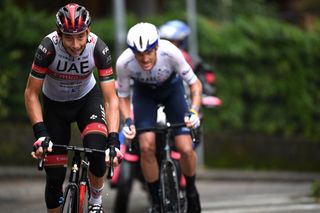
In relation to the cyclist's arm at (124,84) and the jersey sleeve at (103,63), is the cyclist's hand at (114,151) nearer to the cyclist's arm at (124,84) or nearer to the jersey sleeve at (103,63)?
the jersey sleeve at (103,63)

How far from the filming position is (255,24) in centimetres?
1909

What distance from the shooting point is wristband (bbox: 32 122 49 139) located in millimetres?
8242

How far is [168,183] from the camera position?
394 inches

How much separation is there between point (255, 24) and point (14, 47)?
181 inches

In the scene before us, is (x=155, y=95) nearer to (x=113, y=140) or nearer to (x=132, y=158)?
(x=132, y=158)

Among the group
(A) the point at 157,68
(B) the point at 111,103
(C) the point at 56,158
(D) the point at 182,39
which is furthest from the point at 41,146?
(D) the point at 182,39

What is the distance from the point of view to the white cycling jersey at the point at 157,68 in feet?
32.6

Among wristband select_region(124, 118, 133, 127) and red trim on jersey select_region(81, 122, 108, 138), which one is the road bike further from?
red trim on jersey select_region(81, 122, 108, 138)

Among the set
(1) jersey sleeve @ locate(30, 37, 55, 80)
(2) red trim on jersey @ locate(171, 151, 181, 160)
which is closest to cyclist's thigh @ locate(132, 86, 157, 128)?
(2) red trim on jersey @ locate(171, 151, 181, 160)

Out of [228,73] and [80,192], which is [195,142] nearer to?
[80,192]

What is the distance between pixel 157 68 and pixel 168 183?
3.79 feet

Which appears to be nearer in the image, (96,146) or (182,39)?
(96,146)

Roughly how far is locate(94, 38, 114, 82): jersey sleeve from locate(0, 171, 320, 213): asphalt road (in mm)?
3936

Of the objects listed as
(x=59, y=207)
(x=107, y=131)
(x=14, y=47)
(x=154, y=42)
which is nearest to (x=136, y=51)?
(x=154, y=42)
